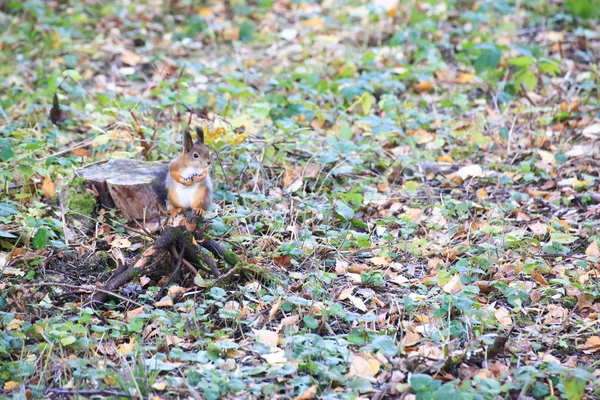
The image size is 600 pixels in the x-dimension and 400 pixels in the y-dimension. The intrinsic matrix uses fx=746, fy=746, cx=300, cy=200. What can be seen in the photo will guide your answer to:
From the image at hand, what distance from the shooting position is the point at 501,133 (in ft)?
16.0

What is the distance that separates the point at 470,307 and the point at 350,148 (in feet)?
5.89

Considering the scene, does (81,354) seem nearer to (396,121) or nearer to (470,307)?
(470,307)

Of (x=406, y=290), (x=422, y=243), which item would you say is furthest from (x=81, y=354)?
(x=422, y=243)

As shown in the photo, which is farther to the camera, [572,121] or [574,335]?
[572,121]

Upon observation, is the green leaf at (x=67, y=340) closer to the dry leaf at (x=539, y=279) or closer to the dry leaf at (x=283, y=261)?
the dry leaf at (x=283, y=261)

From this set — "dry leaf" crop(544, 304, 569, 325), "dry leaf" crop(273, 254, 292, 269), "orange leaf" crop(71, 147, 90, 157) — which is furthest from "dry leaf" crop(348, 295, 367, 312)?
"orange leaf" crop(71, 147, 90, 157)

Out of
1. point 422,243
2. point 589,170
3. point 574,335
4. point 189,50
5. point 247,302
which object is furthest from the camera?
point 189,50

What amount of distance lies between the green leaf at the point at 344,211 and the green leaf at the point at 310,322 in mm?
1022

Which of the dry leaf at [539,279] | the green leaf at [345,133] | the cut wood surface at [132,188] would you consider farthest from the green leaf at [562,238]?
the cut wood surface at [132,188]

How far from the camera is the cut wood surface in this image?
3781 millimetres

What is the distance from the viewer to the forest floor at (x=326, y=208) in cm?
278

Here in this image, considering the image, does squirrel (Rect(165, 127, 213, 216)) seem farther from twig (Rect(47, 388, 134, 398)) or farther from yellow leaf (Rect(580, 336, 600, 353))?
yellow leaf (Rect(580, 336, 600, 353))

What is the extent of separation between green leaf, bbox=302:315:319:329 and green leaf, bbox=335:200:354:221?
102cm

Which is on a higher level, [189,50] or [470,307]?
[470,307]
